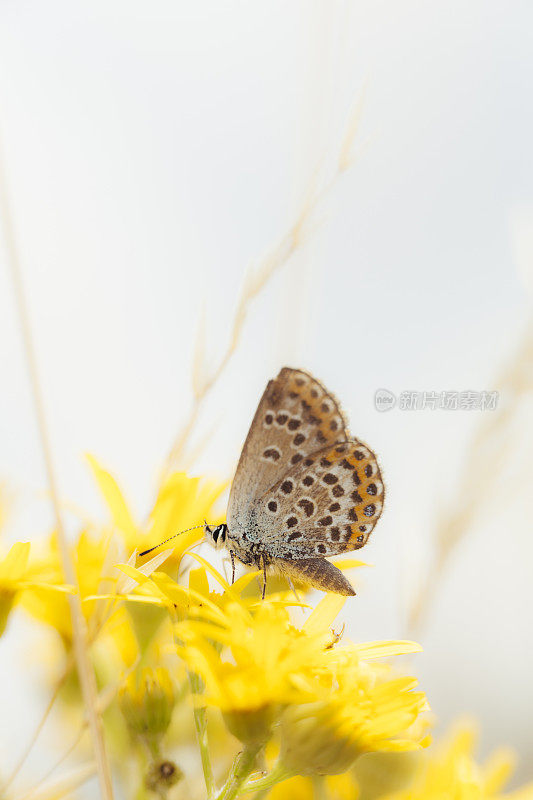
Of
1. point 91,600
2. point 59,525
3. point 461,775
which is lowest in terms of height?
point 461,775

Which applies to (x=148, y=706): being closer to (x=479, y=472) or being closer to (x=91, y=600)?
(x=91, y=600)

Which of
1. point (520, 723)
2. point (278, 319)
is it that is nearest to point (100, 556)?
point (278, 319)

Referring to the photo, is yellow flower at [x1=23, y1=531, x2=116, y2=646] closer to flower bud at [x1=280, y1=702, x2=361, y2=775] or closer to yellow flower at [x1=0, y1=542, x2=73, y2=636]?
yellow flower at [x1=0, y1=542, x2=73, y2=636]

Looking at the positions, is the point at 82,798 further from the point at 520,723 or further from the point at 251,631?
the point at 520,723

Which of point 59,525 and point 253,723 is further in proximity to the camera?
point 253,723

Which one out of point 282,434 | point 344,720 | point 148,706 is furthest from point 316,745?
point 282,434

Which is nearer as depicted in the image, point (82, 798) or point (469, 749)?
point (82, 798)

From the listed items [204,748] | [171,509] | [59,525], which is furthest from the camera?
[171,509]

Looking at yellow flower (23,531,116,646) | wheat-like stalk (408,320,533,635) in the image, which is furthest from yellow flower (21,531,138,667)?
wheat-like stalk (408,320,533,635)
